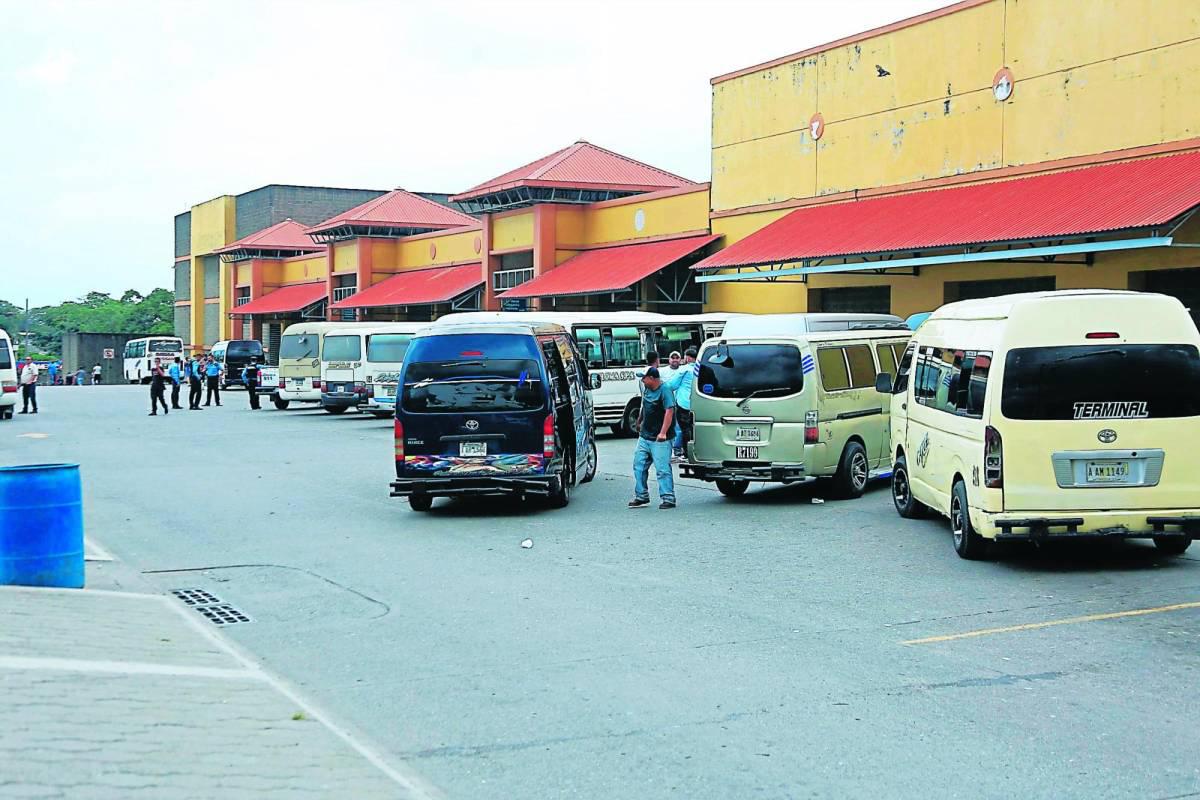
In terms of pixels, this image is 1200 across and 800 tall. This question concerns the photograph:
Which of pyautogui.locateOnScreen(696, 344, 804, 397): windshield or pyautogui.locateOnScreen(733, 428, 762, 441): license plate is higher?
pyautogui.locateOnScreen(696, 344, 804, 397): windshield

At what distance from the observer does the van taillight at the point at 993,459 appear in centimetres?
1084

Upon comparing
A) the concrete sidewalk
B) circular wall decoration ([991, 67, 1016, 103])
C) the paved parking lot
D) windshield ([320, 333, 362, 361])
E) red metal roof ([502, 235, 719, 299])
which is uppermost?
circular wall decoration ([991, 67, 1016, 103])

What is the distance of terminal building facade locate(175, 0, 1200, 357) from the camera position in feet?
80.5

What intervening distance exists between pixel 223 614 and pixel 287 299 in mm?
60966

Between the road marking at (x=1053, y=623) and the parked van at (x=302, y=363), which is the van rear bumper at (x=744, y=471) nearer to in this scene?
the road marking at (x=1053, y=623)

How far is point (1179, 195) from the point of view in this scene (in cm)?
2189

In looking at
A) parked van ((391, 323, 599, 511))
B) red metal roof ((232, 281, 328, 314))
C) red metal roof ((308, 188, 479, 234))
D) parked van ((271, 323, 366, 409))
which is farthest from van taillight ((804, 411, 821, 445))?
red metal roof ((232, 281, 328, 314))

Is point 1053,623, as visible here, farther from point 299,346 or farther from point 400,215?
point 400,215

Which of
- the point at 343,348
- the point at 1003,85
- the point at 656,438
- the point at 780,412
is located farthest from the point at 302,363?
A: the point at 780,412

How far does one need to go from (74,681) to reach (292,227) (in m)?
70.8

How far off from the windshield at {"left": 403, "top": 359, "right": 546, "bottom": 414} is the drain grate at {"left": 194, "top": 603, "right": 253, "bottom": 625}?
514 centimetres

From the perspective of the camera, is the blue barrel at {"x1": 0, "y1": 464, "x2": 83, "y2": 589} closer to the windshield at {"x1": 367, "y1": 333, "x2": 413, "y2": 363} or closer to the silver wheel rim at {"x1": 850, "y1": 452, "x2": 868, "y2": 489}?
the silver wheel rim at {"x1": 850, "y1": 452, "x2": 868, "y2": 489}

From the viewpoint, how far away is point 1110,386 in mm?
10812

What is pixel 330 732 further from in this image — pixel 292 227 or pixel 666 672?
pixel 292 227
